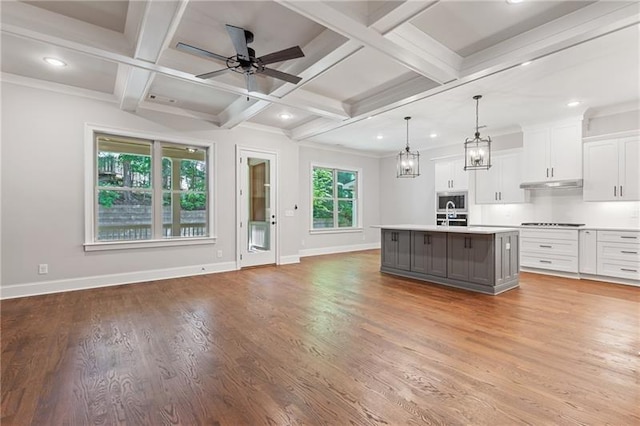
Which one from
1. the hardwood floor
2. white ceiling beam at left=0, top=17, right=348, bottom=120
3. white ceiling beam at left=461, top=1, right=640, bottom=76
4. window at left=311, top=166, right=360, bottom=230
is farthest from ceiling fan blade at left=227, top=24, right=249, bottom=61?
window at left=311, top=166, right=360, bottom=230

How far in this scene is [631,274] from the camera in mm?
4688

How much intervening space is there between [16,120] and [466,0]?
18.3 ft

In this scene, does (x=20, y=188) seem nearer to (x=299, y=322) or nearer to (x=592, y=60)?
(x=299, y=322)

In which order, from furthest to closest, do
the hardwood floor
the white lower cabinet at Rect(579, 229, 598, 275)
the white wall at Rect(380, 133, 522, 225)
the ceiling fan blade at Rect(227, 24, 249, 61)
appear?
the white wall at Rect(380, 133, 522, 225) < the white lower cabinet at Rect(579, 229, 598, 275) < the ceiling fan blade at Rect(227, 24, 249, 61) < the hardwood floor

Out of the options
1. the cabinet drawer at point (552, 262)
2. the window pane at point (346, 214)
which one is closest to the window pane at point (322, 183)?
the window pane at point (346, 214)

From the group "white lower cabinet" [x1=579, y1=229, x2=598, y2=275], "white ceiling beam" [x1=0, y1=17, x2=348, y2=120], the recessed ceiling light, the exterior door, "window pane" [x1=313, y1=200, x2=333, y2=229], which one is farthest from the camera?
"window pane" [x1=313, y1=200, x2=333, y2=229]

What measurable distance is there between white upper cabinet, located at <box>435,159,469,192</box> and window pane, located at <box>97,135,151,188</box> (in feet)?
20.9

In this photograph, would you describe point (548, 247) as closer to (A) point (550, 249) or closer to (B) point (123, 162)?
(A) point (550, 249)

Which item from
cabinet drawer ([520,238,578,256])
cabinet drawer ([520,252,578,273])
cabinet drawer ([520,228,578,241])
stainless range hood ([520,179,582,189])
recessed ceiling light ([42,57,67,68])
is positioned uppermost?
recessed ceiling light ([42,57,67,68])

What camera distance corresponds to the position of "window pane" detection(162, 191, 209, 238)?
5418 millimetres

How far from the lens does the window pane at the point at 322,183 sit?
324 inches

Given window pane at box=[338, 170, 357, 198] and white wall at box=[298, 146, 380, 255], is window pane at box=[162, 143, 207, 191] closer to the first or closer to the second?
white wall at box=[298, 146, 380, 255]

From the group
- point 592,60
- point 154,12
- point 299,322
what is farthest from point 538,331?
point 154,12

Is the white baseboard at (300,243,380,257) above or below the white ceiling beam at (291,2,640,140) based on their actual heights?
below
